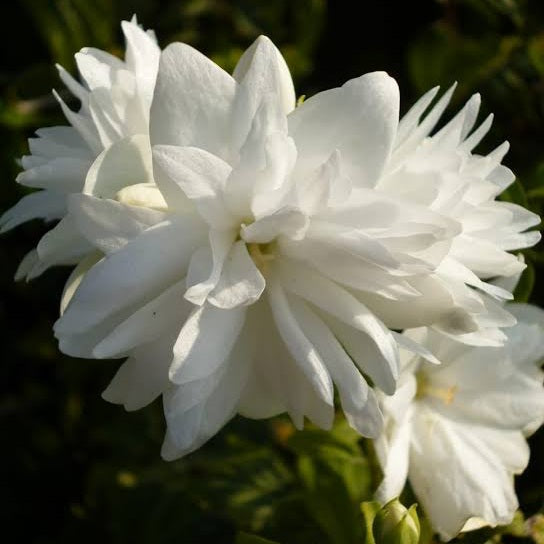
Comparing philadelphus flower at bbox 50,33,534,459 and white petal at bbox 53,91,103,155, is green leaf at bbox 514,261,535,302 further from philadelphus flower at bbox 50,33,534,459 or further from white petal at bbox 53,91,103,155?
white petal at bbox 53,91,103,155

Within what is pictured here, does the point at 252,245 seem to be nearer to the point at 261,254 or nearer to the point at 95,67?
the point at 261,254

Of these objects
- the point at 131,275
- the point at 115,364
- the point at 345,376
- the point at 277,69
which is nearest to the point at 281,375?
the point at 345,376

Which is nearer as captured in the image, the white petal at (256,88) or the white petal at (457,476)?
the white petal at (256,88)

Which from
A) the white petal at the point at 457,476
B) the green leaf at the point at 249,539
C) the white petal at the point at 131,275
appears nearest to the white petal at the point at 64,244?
the white petal at the point at 131,275

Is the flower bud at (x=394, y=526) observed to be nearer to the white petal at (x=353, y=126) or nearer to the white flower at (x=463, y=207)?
the white flower at (x=463, y=207)

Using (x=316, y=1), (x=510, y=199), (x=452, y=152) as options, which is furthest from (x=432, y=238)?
(x=316, y=1)

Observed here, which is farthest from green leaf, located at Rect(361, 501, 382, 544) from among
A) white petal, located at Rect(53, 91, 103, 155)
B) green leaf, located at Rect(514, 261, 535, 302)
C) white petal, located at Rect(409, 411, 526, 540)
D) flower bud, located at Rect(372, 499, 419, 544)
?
white petal, located at Rect(53, 91, 103, 155)
